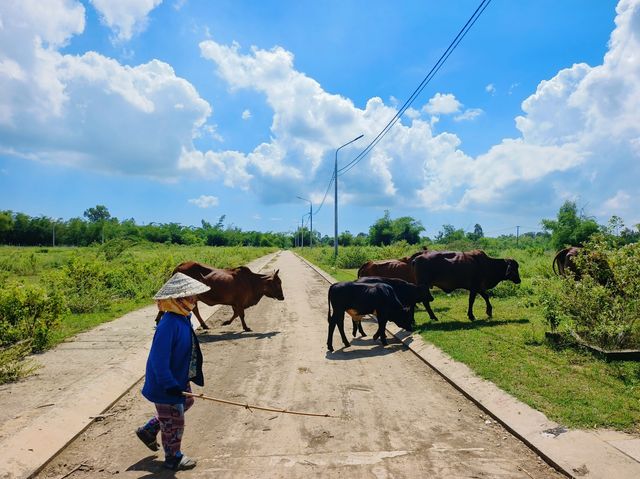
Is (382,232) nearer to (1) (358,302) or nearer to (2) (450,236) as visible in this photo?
(2) (450,236)

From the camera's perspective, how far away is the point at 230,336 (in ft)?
35.5

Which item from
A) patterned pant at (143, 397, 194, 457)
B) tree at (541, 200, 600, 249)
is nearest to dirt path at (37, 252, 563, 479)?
patterned pant at (143, 397, 194, 457)

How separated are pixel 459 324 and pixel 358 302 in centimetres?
318

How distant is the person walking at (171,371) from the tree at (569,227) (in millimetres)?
28601

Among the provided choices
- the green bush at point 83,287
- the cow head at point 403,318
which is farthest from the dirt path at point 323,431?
the green bush at point 83,287

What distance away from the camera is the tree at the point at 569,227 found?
28.8m

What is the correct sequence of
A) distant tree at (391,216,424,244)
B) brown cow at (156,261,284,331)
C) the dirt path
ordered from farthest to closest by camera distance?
distant tree at (391,216,424,244)
brown cow at (156,261,284,331)
the dirt path

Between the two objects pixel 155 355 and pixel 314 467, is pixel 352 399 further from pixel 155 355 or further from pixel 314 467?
pixel 155 355

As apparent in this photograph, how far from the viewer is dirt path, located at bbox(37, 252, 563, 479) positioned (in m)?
4.46

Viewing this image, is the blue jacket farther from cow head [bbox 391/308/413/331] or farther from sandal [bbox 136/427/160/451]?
cow head [bbox 391/308/413/331]

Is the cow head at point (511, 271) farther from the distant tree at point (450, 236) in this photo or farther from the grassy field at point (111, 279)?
the distant tree at point (450, 236)

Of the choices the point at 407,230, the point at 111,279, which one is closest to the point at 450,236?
the point at 407,230

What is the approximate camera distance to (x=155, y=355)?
4.36m

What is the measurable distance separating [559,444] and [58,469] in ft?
15.7
